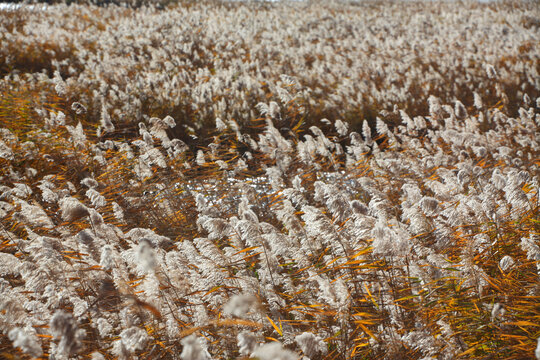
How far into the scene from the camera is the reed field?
1761 mm

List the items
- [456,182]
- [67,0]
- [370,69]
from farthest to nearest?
[67,0] → [370,69] → [456,182]

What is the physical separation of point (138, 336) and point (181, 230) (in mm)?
1902

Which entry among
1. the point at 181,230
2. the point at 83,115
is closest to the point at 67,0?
the point at 83,115

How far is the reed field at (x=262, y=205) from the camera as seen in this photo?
176cm

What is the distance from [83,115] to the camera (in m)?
5.44

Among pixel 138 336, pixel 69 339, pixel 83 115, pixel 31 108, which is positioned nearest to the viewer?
pixel 69 339

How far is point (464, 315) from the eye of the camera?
1922 mm

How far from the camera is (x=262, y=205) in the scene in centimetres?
363

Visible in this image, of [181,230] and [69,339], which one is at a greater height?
[69,339]

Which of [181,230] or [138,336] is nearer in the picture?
[138,336]

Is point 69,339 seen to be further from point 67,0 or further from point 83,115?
point 67,0

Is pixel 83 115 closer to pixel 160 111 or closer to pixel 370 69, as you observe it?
pixel 160 111

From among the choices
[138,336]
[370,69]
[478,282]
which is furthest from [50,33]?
[478,282]

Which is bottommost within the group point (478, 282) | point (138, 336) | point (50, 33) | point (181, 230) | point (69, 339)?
point (181, 230)
